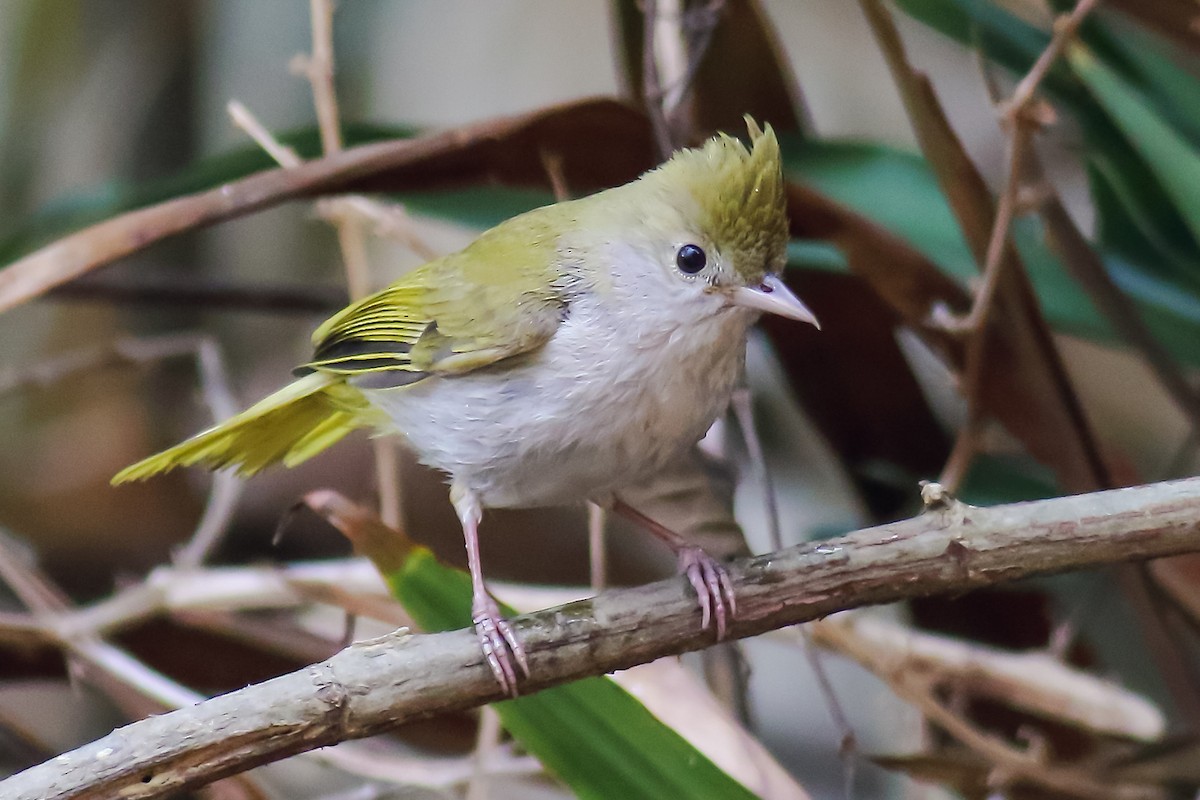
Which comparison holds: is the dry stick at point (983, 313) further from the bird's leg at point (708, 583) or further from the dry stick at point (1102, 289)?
the bird's leg at point (708, 583)

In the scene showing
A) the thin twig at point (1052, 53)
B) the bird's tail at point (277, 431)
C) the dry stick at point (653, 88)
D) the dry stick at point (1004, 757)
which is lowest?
the dry stick at point (1004, 757)

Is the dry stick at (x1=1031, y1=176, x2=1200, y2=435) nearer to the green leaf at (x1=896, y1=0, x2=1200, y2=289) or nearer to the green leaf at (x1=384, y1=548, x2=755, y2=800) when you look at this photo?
the green leaf at (x1=896, y1=0, x2=1200, y2=289)

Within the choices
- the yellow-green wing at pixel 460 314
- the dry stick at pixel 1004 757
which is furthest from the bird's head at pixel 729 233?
the dry stick at pixel 1004 757

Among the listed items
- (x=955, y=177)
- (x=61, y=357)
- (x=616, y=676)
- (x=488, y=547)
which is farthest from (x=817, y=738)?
(x=61, y=357)

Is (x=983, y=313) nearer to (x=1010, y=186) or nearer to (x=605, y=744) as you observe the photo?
(x=1010, y=186)

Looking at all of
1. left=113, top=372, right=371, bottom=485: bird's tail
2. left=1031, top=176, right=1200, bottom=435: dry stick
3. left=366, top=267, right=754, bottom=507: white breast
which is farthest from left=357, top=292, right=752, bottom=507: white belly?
left=1031, top=176, right=1200, bottom=435: dry stick

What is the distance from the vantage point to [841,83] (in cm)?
287

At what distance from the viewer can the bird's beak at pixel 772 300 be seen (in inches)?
44.6

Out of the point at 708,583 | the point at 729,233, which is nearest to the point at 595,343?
the point at 729,233

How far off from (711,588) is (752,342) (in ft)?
4.43

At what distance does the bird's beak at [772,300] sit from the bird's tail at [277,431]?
2.04 ft

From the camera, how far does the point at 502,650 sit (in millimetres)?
1018

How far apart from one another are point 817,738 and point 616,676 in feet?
4.27

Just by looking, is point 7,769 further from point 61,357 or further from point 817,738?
point 817,738
